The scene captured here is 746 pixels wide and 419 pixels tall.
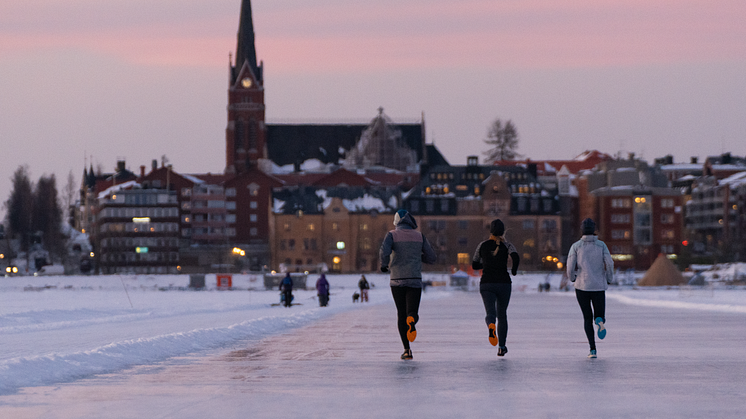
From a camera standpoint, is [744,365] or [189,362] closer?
[744,365]

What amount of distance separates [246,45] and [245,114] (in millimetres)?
10154

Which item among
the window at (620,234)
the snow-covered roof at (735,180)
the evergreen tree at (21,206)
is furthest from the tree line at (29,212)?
the snow-covered roof at (735,180)

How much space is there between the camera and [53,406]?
9172mm

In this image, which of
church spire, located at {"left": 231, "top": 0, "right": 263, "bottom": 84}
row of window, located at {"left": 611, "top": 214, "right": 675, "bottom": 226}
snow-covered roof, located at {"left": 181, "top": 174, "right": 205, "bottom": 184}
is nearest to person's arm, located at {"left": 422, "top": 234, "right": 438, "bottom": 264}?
row of window, located at {"left": 611, "top": 214, "right": 675, "bottom": 226}

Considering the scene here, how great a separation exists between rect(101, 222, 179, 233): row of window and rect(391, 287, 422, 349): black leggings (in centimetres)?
14240

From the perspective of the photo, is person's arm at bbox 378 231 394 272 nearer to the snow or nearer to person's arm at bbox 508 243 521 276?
the snow

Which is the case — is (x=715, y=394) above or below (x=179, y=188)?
below

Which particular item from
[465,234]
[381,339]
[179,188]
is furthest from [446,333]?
[179,188]

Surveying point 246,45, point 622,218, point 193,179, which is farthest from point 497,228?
point 246,45

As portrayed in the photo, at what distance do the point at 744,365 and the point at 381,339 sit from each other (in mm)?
7554

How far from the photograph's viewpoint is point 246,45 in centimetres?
16450

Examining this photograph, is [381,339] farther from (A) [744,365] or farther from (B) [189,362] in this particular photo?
(A) [744,365]

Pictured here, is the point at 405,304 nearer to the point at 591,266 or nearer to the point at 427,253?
the point at 427,253

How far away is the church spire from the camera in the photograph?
160 metres
